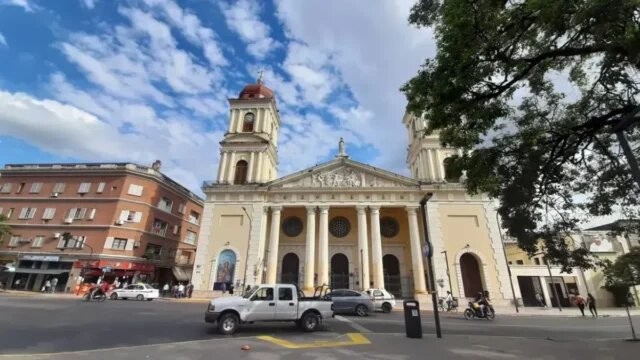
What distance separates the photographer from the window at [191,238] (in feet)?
141

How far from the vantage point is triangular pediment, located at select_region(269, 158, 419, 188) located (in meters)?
34.3

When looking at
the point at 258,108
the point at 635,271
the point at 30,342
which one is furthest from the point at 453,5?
the point at 258,108

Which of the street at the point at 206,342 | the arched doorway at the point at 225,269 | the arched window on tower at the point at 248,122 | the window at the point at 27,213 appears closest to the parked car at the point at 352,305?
the street at the point at 206,342

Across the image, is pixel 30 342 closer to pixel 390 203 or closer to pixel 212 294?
pixel 212 294

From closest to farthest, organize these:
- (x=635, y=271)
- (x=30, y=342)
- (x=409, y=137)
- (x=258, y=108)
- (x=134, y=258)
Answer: (x=30, y=342)
(x=635, y=271)
(x=134, y=258)
(x=258, y=108)
(x=409, y=137)

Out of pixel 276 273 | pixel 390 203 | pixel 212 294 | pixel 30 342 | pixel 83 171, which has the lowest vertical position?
pixel 30 342

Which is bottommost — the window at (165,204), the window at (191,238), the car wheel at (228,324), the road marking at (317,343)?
the road marking at (317,343)

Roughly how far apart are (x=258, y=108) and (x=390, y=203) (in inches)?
771

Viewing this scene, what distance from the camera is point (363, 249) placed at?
1236 inches

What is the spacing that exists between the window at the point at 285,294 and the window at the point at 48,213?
1341 inches

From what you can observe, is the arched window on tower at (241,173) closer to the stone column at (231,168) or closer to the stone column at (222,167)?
the stone column at (231,168)

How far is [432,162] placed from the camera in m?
35.5

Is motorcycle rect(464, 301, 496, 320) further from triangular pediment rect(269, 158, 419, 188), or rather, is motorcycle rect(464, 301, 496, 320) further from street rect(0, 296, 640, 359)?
triangular pediment rect(269, 158, 419, 188)

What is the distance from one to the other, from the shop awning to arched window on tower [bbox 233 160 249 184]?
13573 mm
